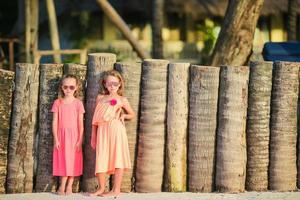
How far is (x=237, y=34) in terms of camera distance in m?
8.47

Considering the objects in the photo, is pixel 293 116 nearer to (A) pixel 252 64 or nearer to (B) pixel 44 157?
(A) pixel 252 64

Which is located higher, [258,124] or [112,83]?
[112,83]

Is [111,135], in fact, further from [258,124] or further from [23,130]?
[258,124]

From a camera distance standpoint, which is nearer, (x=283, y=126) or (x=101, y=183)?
→ (x=101, y=183)

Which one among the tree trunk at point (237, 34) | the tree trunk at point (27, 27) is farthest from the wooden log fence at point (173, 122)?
the tree trunk at point (27, 27)

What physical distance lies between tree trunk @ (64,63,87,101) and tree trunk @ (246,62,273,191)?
1572 mm

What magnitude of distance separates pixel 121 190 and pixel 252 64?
172cm

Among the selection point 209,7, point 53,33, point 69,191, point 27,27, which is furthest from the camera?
point 209,7

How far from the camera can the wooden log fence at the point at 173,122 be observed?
19.3ft

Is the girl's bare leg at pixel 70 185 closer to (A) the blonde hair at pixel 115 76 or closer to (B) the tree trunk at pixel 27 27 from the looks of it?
(A) the blonde hair at pixel 115 76

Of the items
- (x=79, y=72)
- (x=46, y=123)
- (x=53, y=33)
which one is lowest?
(x=46, y=123)

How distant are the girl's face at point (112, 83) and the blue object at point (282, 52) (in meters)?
2.47

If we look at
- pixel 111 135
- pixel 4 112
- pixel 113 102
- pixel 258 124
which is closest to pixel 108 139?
pixel 111 135

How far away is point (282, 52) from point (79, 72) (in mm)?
2783
